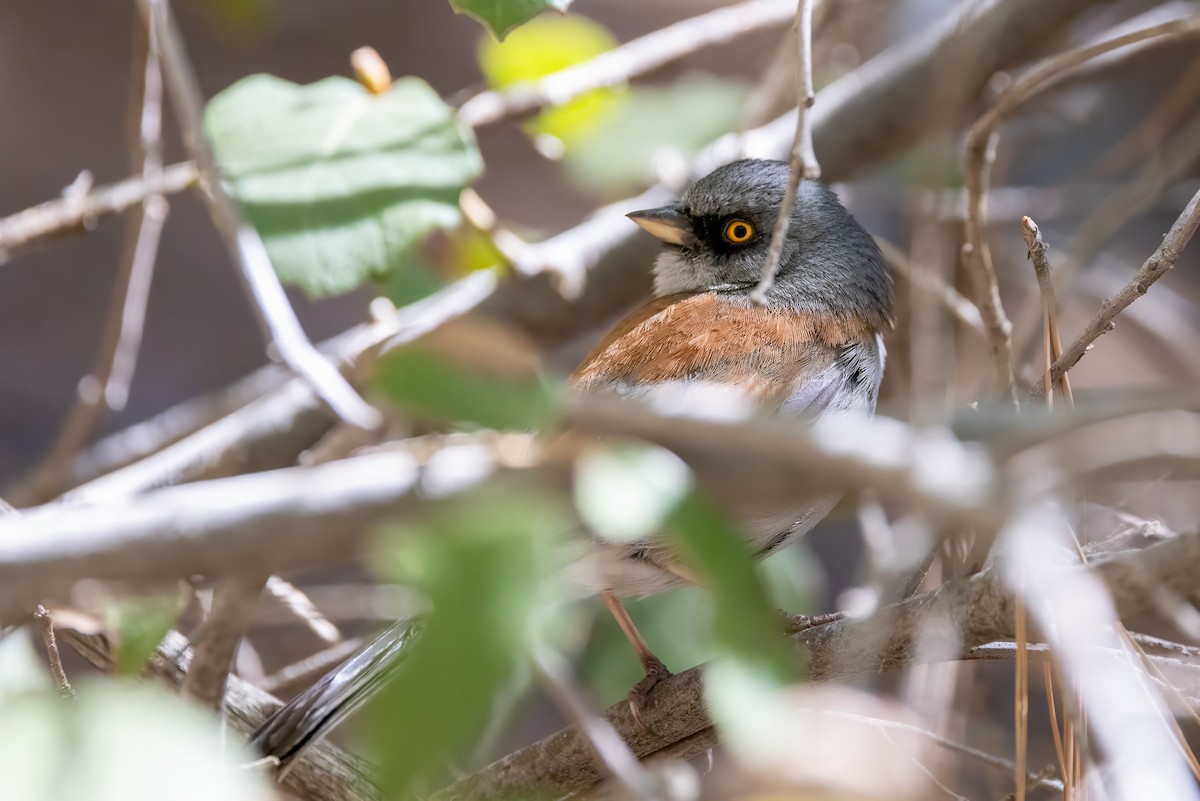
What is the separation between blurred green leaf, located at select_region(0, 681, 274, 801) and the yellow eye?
8.25 feet

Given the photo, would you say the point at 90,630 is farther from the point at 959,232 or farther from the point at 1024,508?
the point at 959,232

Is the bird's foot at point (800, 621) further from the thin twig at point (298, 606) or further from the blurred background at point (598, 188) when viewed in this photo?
the thin twig at point (298, 606)

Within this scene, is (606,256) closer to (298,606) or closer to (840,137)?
(840,137)

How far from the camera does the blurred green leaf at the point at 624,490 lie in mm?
972

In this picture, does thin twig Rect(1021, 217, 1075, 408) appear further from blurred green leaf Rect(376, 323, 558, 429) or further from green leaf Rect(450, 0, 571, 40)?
blurred green leaf Rect(376, 323, 558, 429)

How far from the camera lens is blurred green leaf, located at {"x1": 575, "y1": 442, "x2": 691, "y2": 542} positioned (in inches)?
38.3

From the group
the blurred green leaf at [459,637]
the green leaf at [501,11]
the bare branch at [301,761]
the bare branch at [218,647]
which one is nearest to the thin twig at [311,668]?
the bare branch at [301,761]

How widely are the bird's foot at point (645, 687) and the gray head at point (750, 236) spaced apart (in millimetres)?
1103

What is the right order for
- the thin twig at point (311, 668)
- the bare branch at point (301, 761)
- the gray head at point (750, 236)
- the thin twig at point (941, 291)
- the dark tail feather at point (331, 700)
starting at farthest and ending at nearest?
the gray head at point (750, 236)
the thin twig at point (941, 291)
the thin twig at point (311, 668)
the bare branch at point (301, 761)
the dark tail feather at point (331, 700)

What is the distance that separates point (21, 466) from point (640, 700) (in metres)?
4.58

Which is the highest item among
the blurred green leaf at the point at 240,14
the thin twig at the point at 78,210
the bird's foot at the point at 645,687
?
the blurred green leaf at the point at 240,14

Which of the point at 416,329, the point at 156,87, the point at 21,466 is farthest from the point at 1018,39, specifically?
the point at 21,466

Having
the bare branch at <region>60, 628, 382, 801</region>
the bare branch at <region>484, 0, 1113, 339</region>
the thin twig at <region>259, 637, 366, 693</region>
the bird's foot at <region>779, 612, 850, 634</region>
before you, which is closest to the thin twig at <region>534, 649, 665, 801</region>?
the bare branch at <region>60, 628, 382, 801</region>

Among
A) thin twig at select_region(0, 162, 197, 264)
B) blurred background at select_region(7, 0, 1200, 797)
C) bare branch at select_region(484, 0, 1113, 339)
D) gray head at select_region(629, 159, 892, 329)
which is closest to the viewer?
thin twig at select_region(0, 162, 197, 264)
